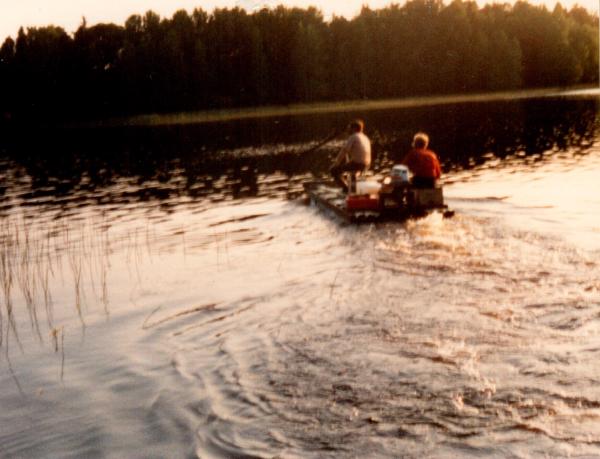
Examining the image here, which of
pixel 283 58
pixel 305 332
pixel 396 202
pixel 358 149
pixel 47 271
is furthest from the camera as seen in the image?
pixel 283 58

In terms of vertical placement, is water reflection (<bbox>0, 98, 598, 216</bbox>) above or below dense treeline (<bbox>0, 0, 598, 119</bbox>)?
below

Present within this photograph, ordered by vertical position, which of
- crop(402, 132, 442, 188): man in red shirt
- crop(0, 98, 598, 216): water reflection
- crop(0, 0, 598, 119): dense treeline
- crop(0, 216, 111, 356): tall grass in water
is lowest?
crop(0, 216, 111, 356): tall grass in water

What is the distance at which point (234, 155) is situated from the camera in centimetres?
4562

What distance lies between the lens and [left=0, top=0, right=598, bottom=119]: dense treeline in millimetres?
105188

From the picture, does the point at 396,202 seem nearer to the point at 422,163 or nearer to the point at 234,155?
the point at 422,163

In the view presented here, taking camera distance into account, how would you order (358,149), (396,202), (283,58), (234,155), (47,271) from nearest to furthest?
(47,271), (396,202), (358,149), (234,155), (283,58)

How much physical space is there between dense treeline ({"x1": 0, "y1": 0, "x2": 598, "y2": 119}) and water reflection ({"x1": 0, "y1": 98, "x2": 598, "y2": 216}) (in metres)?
37.5

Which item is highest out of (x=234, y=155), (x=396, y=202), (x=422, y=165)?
(x=422, y=165)

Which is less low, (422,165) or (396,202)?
(422,165)

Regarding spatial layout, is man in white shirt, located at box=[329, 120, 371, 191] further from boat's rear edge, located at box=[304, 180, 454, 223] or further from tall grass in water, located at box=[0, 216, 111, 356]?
tall grass in water, located at box=[0, 216, 111, 356]

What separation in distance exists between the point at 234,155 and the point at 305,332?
118ft

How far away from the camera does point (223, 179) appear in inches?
1362

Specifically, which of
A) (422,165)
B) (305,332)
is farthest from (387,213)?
(305,332)

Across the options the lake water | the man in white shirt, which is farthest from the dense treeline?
the lake water
